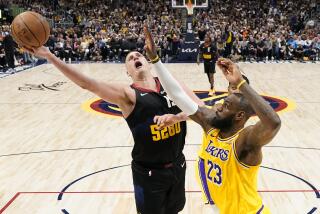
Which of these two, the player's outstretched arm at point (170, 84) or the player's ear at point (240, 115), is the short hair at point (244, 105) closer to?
the player's ear at point (240, 115)

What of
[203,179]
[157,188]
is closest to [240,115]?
[203,179]

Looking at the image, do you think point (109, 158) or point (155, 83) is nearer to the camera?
point (155, 83)

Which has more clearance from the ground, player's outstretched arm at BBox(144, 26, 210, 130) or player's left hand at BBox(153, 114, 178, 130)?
player's outstretched arm at BBox(144, 26, 210, 130)

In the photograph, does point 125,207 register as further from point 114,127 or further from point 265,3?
point 265,3

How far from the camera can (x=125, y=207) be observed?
522 cm

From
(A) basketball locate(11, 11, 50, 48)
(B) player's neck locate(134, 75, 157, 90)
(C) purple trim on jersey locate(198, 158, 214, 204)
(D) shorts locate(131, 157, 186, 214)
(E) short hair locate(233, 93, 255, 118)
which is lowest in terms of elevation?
(D) shorts locate(131, 157, 186, 214)

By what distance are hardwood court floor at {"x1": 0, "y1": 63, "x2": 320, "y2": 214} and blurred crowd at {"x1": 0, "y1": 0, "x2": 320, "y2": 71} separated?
8.43 metres

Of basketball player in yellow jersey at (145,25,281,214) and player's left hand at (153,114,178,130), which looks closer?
basketball player in yellow jersey at (145,25,281,214)

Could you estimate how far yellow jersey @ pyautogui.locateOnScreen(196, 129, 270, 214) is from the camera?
2.84 metres

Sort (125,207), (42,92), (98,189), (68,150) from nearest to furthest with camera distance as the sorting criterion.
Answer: (125,207) < (98,189) < (68,150) < (42,92)

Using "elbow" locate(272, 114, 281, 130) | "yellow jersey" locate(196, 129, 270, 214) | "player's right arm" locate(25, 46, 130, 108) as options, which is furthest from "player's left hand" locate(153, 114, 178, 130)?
"elbow" locate(272, 114, 281, 130)

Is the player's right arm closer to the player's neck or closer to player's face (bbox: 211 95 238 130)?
the player's neck

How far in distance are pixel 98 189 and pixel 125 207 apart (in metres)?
0.71

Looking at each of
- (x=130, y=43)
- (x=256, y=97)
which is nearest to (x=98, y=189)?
(x=256, y=97)
